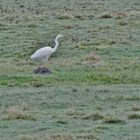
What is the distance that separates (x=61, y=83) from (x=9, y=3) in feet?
77.3

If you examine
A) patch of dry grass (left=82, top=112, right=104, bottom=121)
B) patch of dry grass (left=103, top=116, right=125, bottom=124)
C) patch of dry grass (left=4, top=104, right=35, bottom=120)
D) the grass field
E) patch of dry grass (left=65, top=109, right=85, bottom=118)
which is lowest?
the grass field

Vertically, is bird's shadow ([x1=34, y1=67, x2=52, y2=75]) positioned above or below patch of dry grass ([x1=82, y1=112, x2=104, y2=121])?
below

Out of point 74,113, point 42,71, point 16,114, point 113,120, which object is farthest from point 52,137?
point 42,71

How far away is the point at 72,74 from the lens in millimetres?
22078

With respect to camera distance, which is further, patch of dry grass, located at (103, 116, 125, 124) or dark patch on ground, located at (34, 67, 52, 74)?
dark patch on ground, located at (34, 67, 52, 74)

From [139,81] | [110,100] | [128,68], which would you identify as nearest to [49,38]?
[128,68]

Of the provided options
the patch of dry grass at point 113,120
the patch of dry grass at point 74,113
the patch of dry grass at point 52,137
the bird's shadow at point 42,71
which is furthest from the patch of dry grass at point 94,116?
the bird's shadow at point 42,71

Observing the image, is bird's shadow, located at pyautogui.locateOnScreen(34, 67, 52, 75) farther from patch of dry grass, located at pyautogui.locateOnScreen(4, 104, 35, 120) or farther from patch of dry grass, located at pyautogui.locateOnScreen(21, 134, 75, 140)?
patch of dry grass, located at pyautogui.locateOnScreen(21, 134, 75, 140)

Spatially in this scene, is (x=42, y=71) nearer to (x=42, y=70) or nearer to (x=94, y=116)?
(x=42, y=70)

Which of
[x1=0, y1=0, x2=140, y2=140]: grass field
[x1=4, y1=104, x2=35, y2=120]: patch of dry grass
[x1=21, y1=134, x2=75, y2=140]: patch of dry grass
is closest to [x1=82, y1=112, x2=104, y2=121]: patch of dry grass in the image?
[x1=0, y1=0, x2=140, y2=140]: grass field

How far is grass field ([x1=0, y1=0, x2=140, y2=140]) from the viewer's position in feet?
47.3

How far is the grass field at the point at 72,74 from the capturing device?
1443cm

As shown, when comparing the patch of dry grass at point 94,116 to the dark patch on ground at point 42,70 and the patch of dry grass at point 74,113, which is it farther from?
the dark patch on ground at point 42,70

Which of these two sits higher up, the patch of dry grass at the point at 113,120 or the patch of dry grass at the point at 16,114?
the patch of dry grass at the point at 16,114
